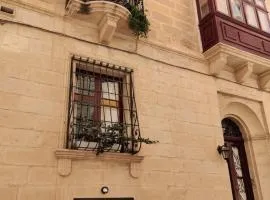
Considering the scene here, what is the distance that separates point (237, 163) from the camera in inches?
285

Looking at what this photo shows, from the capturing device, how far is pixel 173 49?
6.54 m

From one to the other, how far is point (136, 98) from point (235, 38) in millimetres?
3052

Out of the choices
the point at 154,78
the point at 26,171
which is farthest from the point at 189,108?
the point at 26,171

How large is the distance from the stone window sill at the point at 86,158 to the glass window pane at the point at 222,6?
167 inches

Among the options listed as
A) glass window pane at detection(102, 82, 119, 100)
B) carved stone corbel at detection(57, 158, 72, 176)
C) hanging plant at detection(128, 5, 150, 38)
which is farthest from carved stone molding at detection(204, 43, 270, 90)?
carved stone corbel at detection(57, 158, 72, 176)

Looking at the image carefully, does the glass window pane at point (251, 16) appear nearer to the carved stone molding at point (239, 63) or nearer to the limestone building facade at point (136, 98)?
the limestone building facade at point (136, 98)

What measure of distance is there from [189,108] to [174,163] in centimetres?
127

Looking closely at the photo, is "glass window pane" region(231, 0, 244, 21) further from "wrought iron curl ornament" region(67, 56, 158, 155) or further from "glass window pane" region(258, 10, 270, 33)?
"wrought iron curl ornament" region(67, 56, 158, 155)

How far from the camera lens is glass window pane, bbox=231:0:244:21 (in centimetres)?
754

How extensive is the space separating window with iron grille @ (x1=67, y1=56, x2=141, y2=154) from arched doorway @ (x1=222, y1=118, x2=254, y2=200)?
109 inches

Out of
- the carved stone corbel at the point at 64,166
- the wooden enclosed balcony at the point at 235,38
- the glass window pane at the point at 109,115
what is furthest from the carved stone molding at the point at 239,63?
the carved stone corbel at the point at 64,166

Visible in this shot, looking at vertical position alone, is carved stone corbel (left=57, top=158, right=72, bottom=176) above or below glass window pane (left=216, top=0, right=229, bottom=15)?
below

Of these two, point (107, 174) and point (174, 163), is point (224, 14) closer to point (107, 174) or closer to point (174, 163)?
point (174, 163)

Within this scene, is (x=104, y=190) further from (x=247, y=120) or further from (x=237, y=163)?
(x=247, y=120)
